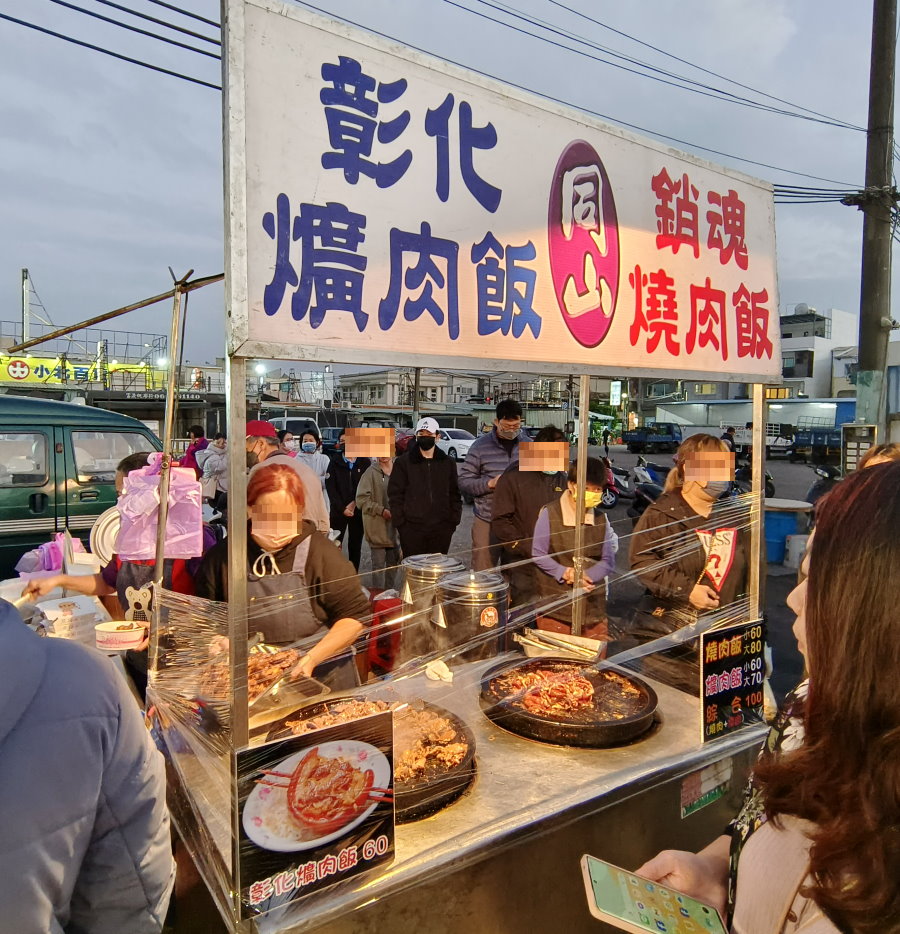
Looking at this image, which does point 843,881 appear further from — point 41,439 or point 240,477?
point 41,439

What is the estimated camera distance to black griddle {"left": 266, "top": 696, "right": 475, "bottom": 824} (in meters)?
1.65

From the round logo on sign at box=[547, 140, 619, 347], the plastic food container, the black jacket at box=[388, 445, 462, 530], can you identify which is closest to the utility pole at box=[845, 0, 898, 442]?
the black jacket at box=[388, 445, 462, 530]

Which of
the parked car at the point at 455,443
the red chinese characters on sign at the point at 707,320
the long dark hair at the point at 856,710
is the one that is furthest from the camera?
the parked car at the point at 455,443

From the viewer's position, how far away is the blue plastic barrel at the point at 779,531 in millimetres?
7578

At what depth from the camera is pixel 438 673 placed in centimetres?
222

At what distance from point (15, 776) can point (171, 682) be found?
1.00 metres

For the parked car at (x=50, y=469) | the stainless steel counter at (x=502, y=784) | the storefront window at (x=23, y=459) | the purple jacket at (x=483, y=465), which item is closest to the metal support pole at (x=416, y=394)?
the purple jacket at (x=483, y=465)

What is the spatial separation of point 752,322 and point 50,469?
6284 millimetres

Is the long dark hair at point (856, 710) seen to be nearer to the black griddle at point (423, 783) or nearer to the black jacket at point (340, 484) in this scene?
the black griddle at point (423, 783)

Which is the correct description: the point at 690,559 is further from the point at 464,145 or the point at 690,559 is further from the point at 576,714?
the point at 464,145

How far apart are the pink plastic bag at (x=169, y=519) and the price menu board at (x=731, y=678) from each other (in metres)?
1.92

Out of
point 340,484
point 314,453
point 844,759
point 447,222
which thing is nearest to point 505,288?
point 447,222

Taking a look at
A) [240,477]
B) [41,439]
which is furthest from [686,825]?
[41,439]

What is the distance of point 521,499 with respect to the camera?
378cm
